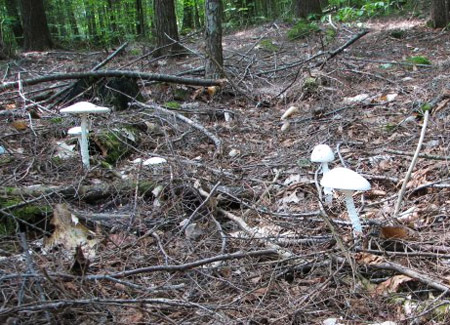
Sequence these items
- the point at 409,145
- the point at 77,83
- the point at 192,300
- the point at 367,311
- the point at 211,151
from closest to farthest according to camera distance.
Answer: the point at 367,311 < the point at 192,300 < the point at 409,145 < the point at 211,151 < the point at 77,83

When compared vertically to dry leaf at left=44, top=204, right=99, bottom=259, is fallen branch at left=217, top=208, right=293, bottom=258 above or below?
below

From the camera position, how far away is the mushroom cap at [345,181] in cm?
267

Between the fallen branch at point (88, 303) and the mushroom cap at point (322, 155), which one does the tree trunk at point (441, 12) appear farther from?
the fallen branch at point (88, 303)

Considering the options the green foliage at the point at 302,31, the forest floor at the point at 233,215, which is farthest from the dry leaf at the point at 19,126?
the green foliage at the point at 302,31

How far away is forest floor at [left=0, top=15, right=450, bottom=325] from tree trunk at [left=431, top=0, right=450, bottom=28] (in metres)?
4.27

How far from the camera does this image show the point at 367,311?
232 cm

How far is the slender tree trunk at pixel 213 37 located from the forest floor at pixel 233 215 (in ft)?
2.02

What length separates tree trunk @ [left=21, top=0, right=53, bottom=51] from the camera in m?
14.1

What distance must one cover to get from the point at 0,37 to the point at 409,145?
1139 centimetres

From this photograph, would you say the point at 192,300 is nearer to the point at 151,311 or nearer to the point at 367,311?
the point at 151,311

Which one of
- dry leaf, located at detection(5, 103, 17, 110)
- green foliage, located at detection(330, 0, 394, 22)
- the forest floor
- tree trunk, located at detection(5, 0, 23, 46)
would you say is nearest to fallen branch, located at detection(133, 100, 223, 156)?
the forest floor

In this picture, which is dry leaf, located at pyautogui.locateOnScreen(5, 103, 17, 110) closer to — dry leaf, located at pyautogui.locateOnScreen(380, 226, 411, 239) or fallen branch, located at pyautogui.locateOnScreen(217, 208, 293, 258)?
fallen branch, located at pyautogui.locateOnScreen(217, 208, 293, 258)

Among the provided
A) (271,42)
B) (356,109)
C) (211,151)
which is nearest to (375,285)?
(211,151)

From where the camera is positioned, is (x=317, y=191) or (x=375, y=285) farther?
(x=317, y=191)
